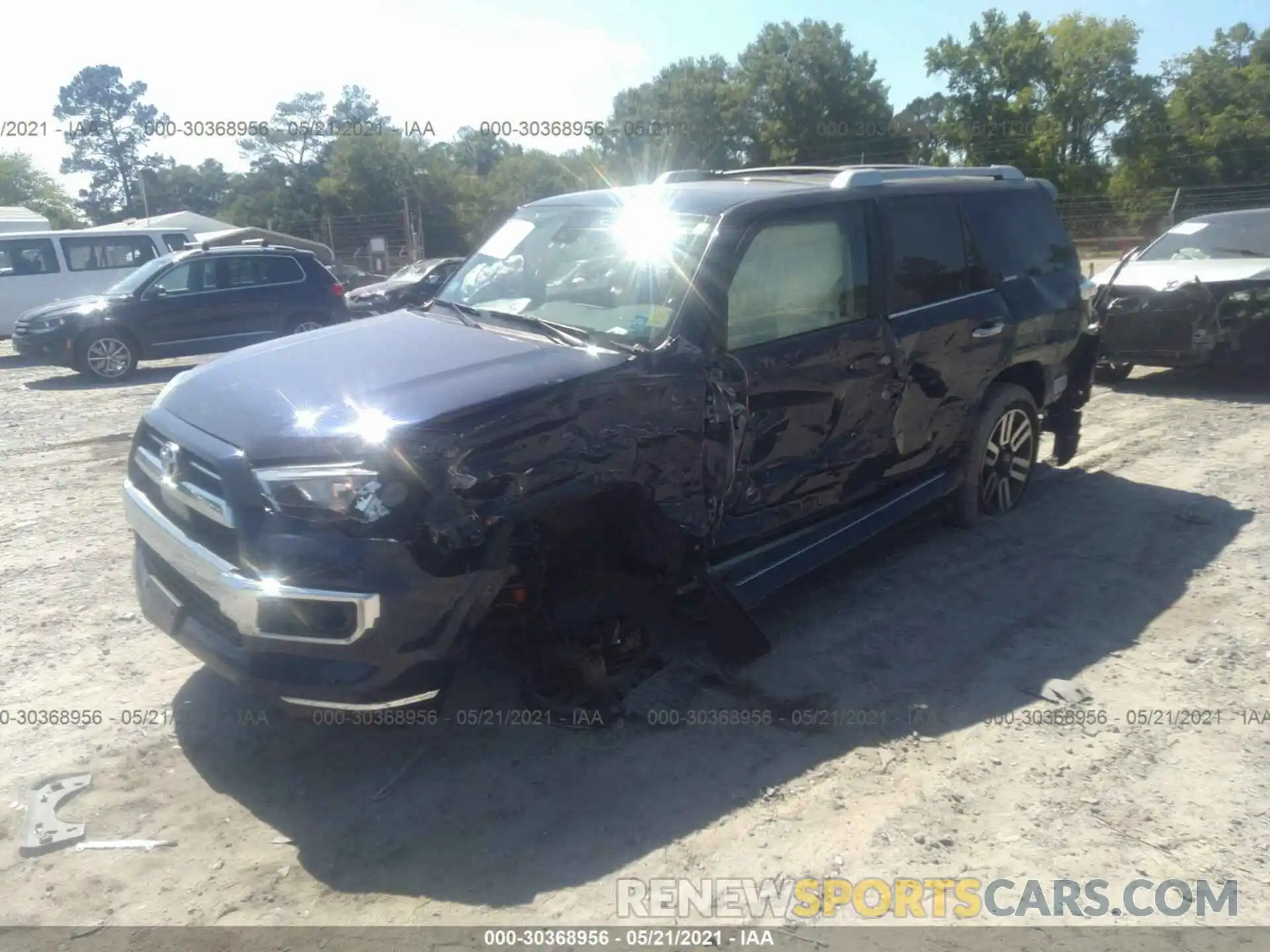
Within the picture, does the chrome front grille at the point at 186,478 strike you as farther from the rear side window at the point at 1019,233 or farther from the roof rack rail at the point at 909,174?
the rear side window at the point at 1019,233

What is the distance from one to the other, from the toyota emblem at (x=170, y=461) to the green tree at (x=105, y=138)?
79.8 m

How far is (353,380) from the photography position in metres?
3.62

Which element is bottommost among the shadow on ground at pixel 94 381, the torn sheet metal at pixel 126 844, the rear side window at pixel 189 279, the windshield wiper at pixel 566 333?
the torn sheet metal at pixel 126 844

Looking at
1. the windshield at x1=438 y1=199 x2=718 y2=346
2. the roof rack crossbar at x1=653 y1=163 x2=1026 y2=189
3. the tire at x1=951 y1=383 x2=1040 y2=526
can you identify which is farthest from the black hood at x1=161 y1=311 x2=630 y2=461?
the tire at x1=951 y1=383 x2=1040 y2=526

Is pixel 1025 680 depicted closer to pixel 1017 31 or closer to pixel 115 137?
pixel 1017 31

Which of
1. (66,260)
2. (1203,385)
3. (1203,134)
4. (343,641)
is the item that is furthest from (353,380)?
(1203,134)

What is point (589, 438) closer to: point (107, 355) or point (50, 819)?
point (50, 819)

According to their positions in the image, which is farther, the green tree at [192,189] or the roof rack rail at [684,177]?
the green tree at [192,189]

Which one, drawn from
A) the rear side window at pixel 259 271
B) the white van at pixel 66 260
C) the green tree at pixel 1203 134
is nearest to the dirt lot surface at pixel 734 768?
the rear side window at pixel 259 271

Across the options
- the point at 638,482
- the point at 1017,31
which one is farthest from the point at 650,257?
the point at 1017,31

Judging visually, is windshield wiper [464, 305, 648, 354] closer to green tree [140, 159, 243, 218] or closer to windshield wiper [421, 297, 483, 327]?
windshield wiper [421, 297, 483, 327]

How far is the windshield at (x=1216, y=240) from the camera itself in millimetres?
9742

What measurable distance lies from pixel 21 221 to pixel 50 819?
2451 cm

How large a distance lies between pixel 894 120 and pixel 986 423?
48.4 m
